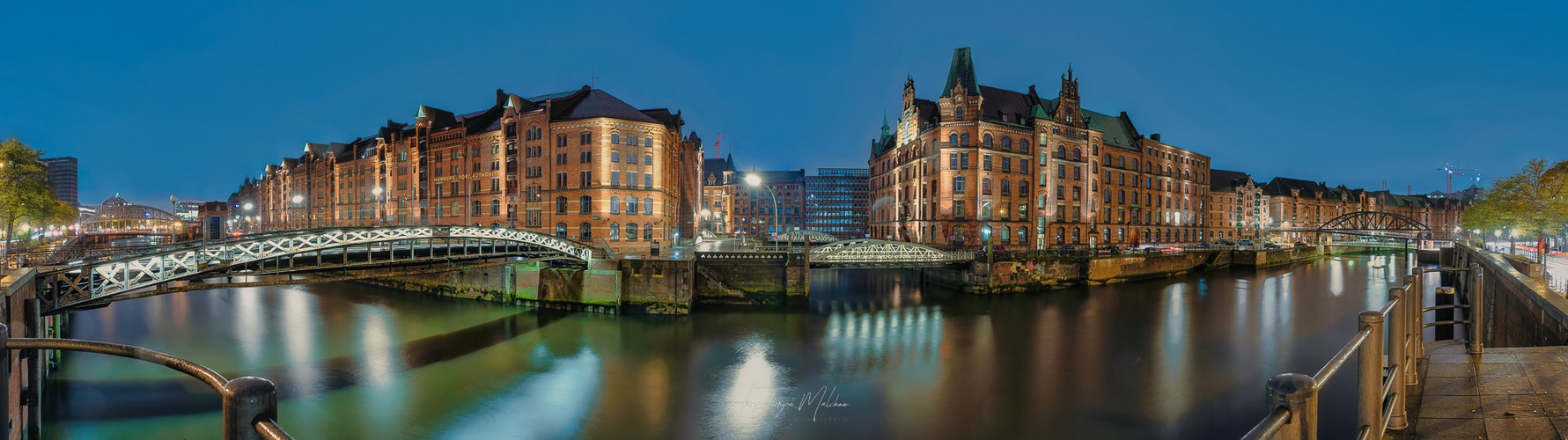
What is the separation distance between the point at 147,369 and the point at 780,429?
2403 centimetres

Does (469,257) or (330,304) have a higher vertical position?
(469,257)

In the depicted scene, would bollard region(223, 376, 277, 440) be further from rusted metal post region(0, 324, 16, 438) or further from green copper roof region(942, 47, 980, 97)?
green copper roof region(942, 47, 980, 97)

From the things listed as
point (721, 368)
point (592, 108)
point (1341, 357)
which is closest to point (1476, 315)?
point (1341, 357)

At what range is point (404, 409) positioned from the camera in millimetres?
19312

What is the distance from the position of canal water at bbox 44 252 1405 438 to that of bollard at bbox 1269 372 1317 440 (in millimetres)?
15638

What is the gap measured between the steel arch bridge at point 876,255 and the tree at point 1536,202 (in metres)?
31.5

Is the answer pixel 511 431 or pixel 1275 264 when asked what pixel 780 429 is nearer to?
pixel 511 431

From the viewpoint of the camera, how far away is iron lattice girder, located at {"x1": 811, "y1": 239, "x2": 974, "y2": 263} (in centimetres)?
3875

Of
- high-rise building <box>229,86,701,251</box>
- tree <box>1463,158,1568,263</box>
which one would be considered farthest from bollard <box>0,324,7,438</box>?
tree <box>1463,158,1568,263</box>

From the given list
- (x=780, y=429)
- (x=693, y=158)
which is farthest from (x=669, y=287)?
(x=693, y=158)

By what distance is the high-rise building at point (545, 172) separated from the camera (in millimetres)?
50844

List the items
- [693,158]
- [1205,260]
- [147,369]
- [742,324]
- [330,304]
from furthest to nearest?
[693,158]
[1205,260]
[330,304]
[742,324]
[147,369]

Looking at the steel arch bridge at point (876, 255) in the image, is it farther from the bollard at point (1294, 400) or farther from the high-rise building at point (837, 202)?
the high-rise building at point (837, 202)

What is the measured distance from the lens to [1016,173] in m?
61.1
